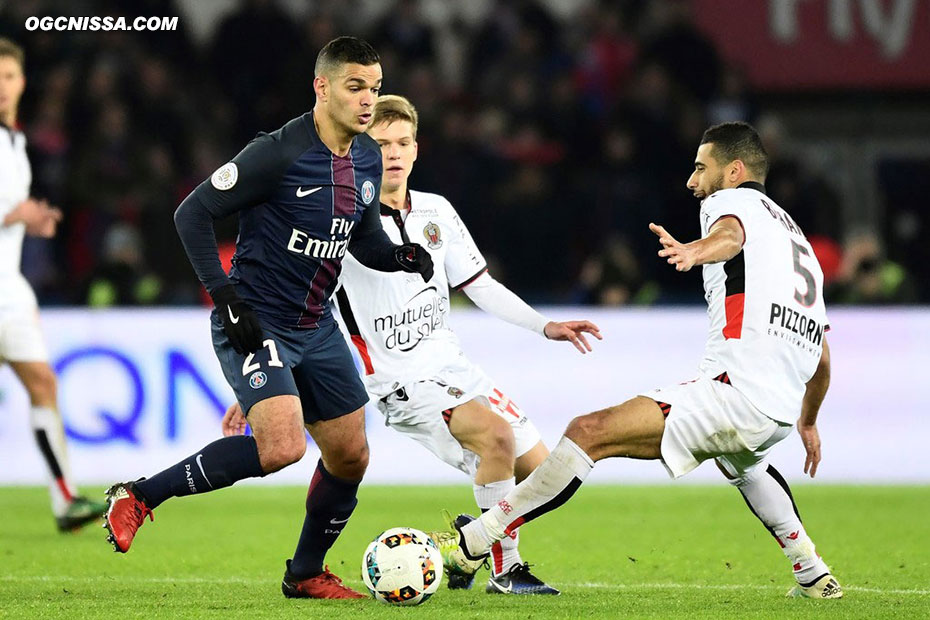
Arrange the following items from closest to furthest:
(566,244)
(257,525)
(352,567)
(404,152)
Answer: (404,152) < (352,567) < (257,525) < (566,244)

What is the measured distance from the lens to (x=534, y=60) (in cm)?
1512

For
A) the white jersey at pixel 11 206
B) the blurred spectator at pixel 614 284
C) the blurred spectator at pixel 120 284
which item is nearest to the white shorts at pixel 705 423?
the white jersey at pixel 11 206

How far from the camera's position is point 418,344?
6676mm

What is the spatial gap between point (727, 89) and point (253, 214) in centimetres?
974

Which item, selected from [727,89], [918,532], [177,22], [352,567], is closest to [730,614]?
[352,567]

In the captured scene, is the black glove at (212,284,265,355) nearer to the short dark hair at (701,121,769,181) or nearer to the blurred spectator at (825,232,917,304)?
the short dark hair at (701,121,769,181)

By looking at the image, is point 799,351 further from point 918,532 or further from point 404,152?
point 918,532

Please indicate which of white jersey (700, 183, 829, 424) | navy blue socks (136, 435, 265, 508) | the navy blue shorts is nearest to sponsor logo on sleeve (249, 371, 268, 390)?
the navy blue shorts

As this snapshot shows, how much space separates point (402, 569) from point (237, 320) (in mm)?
1133

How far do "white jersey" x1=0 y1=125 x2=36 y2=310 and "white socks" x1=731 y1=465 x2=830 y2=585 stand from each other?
4.53 metres

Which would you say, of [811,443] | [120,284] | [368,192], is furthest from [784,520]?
[120,284]

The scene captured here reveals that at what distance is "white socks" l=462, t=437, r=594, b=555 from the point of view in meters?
5.76

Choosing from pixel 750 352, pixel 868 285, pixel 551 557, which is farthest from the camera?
pixel 868 285

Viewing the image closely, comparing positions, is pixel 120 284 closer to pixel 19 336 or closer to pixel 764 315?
pixel 19 336
